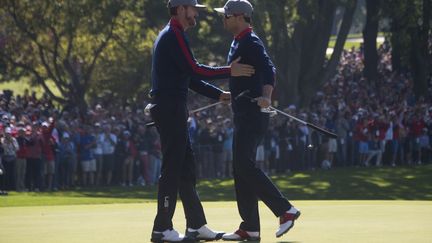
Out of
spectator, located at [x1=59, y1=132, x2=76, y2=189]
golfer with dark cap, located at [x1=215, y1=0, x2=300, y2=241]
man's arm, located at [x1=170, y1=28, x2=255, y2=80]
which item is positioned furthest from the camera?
spectator, located at [x1=59, y1=132, x2=76, y2=189]

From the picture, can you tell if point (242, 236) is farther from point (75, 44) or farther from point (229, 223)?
point (75, 44)

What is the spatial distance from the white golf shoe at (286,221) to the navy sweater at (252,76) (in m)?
1.02

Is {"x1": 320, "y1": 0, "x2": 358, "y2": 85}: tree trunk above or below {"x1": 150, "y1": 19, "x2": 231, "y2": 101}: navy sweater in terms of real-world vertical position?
above

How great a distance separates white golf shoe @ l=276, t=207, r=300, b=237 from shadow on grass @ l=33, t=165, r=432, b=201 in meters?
13.3

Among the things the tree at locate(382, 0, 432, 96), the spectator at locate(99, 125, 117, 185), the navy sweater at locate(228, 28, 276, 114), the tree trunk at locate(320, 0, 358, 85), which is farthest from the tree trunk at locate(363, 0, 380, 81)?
the navy sweater at locate(228, 28, 276, 114)

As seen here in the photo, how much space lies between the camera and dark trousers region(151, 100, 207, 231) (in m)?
9.86

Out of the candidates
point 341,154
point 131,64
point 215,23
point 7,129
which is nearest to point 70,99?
point 131,64

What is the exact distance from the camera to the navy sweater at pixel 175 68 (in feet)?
32.1

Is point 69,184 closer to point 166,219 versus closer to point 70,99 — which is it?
point 70,99

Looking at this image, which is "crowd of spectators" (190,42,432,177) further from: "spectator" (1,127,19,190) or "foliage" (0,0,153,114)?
"spectator" (1,127,19,190)

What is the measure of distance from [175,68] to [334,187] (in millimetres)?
17224

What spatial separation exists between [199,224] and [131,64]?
2907 cm

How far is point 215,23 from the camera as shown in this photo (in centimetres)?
3653

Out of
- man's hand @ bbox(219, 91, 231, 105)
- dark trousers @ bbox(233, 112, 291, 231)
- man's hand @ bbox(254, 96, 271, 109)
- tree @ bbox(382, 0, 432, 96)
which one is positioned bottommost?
dark trousers @ bbox(233, 112, 291, 231)
